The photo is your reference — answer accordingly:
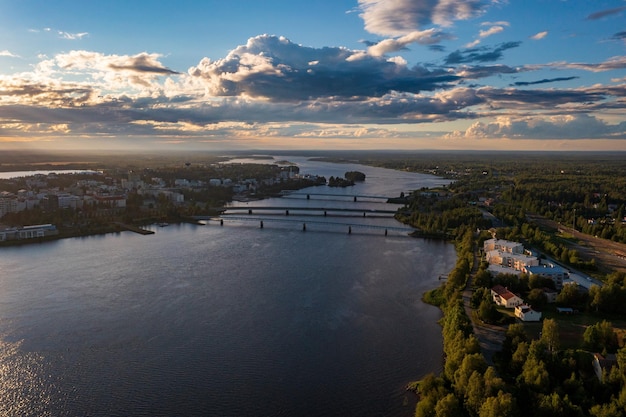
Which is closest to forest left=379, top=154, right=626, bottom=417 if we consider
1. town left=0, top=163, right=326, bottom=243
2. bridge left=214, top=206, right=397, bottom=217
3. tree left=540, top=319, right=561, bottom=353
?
tree left=540, top=319, right=561, bottom=353

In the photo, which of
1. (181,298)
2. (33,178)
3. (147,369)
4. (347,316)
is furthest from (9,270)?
(33,178)

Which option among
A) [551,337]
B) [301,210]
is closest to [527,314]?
[551,337]

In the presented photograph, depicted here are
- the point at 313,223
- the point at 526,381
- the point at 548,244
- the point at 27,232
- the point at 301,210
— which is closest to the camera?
the point at 526,381

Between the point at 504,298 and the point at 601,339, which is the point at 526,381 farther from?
the point at 504,298

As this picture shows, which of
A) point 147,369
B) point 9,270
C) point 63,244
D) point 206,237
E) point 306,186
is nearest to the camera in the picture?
point 147,369

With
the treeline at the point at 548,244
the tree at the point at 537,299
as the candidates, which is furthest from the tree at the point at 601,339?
the treeline at the point at 548,244

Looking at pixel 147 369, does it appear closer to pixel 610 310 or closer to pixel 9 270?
pixel 9 270
